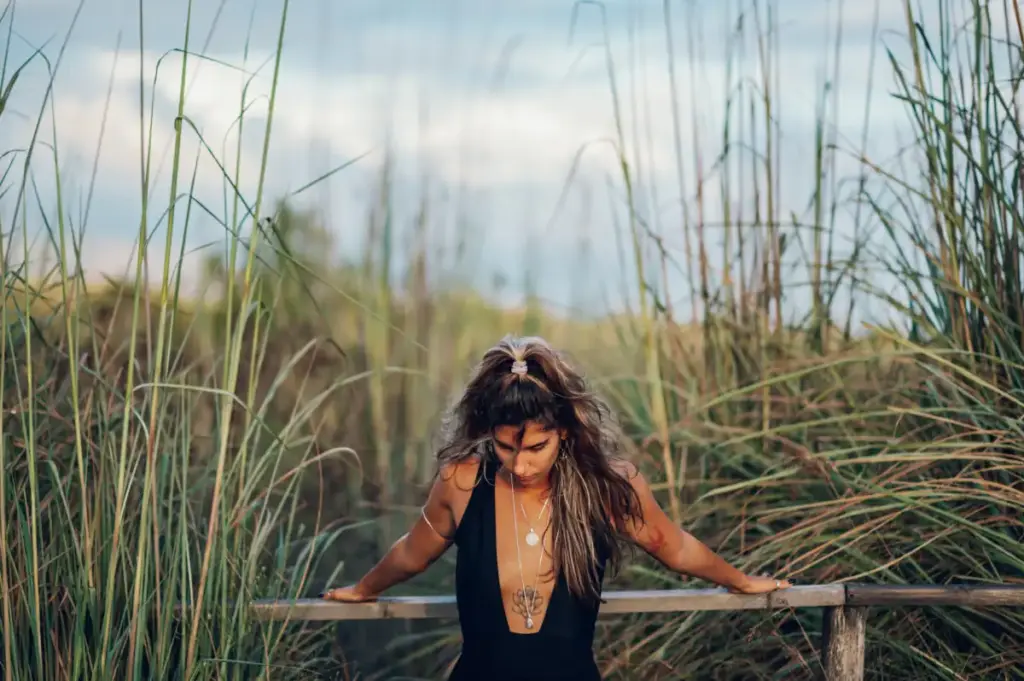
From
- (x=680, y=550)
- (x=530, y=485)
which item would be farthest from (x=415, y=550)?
(x=680, y=550)

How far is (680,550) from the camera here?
90.8 inches

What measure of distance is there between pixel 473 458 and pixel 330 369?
1867 millimetres

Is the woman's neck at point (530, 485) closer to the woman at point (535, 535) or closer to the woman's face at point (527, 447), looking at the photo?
the woman at point (535, 535)

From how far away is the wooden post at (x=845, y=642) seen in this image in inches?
93.7

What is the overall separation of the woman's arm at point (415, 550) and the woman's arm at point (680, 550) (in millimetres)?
352

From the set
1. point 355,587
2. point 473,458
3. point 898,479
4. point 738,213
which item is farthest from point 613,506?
point 738,213

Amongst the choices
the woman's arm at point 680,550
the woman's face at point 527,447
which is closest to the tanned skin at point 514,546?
the woman's arm at point 680,550

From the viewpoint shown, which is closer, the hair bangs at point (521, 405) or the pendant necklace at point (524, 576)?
the hair bangs at point (521, 405)

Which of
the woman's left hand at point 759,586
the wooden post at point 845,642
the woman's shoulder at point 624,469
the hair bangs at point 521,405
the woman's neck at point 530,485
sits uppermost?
the hair bangs at point 521,405

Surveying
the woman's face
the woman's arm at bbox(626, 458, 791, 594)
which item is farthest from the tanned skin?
the woman's face

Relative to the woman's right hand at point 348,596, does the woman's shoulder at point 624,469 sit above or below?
above

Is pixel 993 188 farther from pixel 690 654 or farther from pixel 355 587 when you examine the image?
pixel 355 587

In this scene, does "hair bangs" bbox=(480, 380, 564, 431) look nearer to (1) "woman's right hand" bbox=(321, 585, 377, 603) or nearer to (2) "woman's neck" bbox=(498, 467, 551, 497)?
(2) "woman's neck" bbox=(498, 467, 551, 497)

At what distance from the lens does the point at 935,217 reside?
281cm
